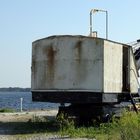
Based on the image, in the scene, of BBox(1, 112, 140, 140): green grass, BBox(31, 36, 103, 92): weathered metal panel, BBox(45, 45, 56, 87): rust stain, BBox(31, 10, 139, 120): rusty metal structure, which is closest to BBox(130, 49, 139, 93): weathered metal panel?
BBox(31, 10, 139, 120): rusty metal structure

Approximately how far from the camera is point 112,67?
22.4 meters

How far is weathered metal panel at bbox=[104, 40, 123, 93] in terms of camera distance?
21844 mm

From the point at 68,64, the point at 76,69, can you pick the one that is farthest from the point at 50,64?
the point at 76,69

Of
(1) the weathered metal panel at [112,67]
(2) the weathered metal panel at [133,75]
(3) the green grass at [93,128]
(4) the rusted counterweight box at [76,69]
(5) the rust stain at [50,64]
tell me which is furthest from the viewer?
(2) the weathered metal panel at [133,75]

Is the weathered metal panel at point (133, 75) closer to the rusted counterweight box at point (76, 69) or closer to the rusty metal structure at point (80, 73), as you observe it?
the rusty metal structure at point (80, 73)

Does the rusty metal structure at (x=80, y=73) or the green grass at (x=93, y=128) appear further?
the rusty metal structure at (x=80, y=73)

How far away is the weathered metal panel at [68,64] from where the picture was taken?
21.7 m

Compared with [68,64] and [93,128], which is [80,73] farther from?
[93,128]

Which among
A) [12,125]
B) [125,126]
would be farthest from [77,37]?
[125,126]

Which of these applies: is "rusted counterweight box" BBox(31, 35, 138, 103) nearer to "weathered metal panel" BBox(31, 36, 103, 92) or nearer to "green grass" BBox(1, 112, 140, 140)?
"weathered metal panel" BBox(31, 36, 103, 92)

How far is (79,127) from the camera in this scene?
22.0m

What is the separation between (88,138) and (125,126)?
5.24 meters

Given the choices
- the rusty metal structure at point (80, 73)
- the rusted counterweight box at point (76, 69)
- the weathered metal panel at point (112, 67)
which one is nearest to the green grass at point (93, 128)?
the rusty metal structure at point (80, 73)

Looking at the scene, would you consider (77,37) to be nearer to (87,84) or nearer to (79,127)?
(87,84)
